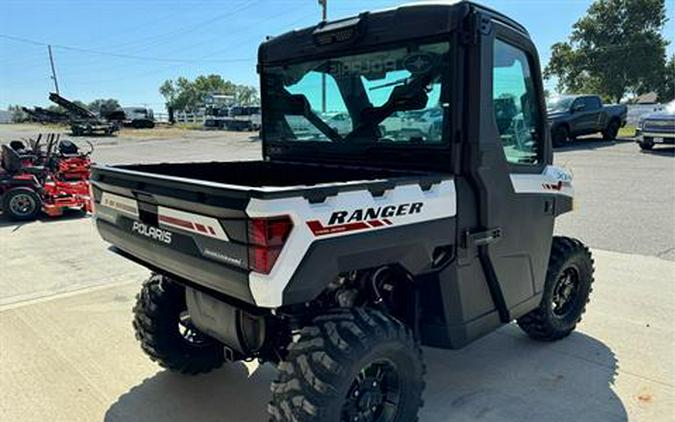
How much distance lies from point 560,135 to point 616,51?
3821cm

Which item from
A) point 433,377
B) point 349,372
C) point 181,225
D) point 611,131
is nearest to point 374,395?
point 349,372

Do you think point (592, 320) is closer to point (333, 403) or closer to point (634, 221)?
point (333, 403)

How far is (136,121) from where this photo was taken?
44625mm

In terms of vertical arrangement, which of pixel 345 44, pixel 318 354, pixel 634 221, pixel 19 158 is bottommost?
pixel 634 221

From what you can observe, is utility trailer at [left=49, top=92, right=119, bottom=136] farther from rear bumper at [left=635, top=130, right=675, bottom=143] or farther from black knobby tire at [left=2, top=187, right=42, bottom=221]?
rear bumper at [left=635, top=130, right=675, bottom=143]

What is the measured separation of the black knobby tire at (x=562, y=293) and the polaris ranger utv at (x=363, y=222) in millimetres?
18

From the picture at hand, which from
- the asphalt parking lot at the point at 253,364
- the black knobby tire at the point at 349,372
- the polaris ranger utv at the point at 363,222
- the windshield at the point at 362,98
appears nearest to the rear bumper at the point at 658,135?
the asphalt parking lot at the point at 253,364

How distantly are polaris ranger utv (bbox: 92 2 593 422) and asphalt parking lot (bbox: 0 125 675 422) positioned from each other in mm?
280

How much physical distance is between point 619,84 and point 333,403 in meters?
56.5

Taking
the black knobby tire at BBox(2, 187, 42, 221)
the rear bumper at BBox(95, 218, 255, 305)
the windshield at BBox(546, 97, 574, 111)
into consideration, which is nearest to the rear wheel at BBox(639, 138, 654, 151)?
the windshield at BBox(546, 97, 574, 111)

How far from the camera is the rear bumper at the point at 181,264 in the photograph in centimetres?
215

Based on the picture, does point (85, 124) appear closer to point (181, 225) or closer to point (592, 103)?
point (592, 103)

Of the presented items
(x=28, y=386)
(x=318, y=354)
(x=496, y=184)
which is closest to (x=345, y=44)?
(x=496, y=184)

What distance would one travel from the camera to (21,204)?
8.75 meters
